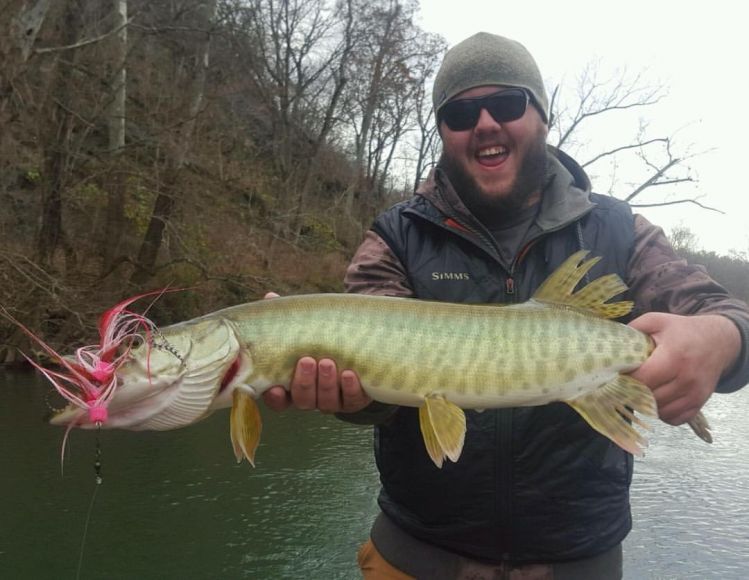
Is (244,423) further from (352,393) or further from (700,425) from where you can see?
(700,425)

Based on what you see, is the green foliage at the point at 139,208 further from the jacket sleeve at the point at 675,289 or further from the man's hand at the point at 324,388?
the jacket sleeve at the point at 675,289

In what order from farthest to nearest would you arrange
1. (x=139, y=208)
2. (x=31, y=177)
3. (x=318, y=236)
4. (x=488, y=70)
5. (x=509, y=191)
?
(x=318, y=236) → (x=139, y=208) → (x=31, y=177) → (x=488, y=70) → (x=509, y=191)

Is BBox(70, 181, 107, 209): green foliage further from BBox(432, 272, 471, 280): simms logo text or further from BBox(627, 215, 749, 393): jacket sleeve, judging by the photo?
BBox(627, 215, 749, 393): jacket sleeve

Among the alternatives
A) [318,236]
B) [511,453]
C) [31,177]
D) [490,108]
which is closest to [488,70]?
[490,108]

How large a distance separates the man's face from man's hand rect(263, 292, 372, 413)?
2.62ft

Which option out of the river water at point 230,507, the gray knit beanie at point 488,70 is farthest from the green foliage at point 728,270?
the gray knit beanie at point 488,70

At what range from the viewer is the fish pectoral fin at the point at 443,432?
186 cm

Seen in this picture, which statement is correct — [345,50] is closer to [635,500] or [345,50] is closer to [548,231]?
[635,500]

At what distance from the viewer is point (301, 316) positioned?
2.08 m

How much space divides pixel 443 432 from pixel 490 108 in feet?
3.95

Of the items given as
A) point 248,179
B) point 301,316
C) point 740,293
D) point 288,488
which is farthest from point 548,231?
point 740,293

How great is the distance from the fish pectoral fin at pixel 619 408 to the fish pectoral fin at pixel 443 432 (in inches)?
14.2

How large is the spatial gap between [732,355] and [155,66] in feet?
49.7

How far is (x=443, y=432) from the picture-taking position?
189 cm
